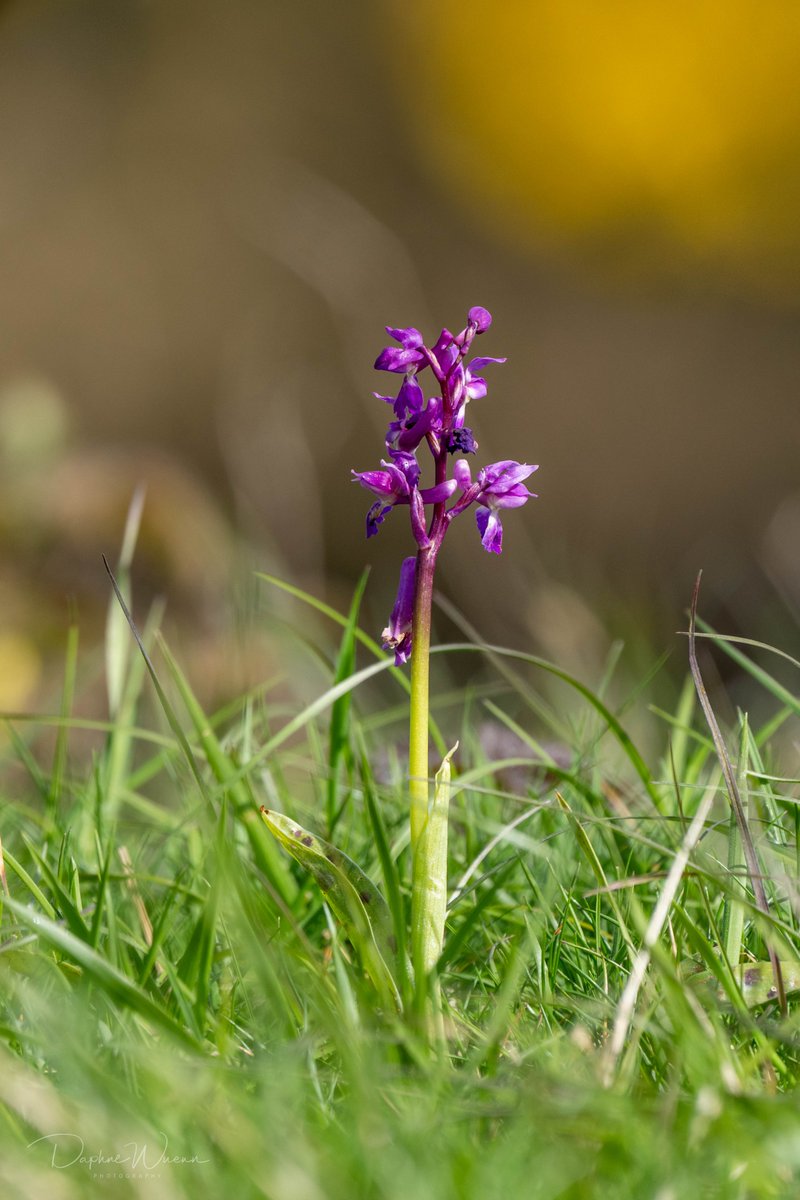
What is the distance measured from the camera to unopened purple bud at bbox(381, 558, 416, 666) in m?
0.89

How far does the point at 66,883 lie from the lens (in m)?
0.96

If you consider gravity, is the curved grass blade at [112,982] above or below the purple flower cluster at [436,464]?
below

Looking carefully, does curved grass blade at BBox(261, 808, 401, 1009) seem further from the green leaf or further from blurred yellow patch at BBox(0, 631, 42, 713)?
blurred yellow patch at BBox(0, 631, 42, 713)

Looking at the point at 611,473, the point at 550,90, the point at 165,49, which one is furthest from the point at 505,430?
the point at 165,49

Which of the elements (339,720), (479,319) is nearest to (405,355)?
(479,319)

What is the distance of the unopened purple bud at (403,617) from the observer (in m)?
0.89

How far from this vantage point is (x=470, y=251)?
434cm

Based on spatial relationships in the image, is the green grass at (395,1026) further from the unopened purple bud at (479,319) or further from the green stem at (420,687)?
the unopened purple bud at (479,319)

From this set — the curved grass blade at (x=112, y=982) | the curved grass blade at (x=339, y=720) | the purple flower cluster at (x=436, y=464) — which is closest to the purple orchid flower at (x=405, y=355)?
the purple flower cluster at (x=436, y=464)

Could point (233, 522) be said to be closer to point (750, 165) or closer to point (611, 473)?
point (611, 473)

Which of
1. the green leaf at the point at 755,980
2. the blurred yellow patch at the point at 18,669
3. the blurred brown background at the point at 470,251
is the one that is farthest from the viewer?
the blurred brown background at the point at 470,251

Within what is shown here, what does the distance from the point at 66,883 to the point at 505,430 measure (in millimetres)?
3489

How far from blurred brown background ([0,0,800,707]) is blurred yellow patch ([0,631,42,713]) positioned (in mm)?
1184

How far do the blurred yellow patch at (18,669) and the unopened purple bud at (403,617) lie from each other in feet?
7.31
